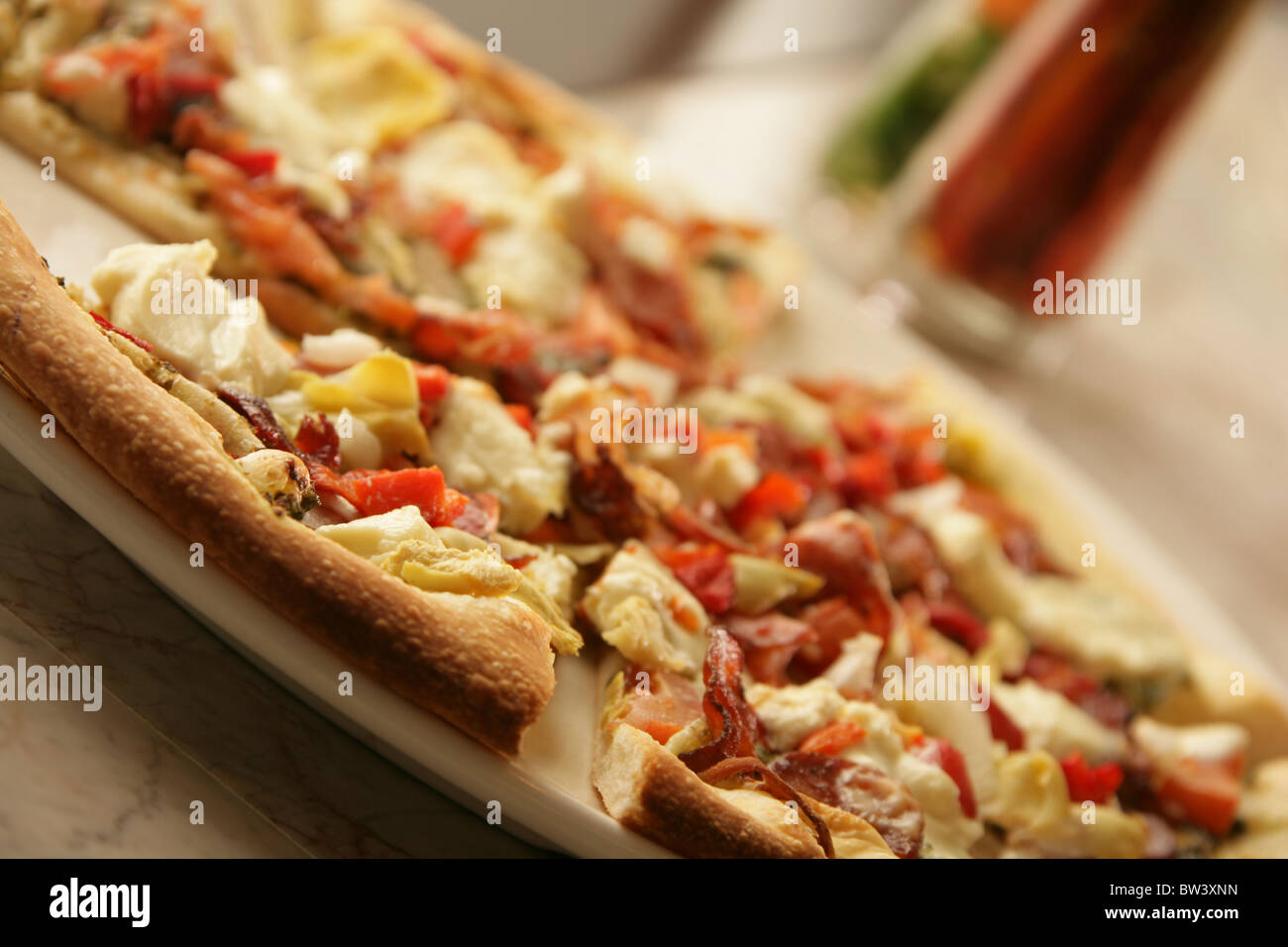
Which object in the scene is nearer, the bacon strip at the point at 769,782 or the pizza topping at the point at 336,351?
the bacon strip at the point at 769,782

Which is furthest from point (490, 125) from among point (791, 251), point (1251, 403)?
point (1251, 403)

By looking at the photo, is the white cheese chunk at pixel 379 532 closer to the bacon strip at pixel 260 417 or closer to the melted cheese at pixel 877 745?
the bacon strip at pixel 260 417

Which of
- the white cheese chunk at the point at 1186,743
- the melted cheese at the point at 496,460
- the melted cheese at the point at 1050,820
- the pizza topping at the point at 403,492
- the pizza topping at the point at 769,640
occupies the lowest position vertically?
the melted cheese at the point at 1050,820

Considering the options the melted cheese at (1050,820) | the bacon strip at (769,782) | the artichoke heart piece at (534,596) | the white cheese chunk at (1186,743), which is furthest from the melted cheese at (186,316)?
the white cheese chunk at (1186,743)

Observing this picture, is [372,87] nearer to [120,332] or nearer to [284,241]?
[284,241]

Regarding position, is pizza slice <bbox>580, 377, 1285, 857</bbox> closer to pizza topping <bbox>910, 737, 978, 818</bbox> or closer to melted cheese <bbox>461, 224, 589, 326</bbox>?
pizza topping <bbox>910, 737, 978, 818</bbox>
